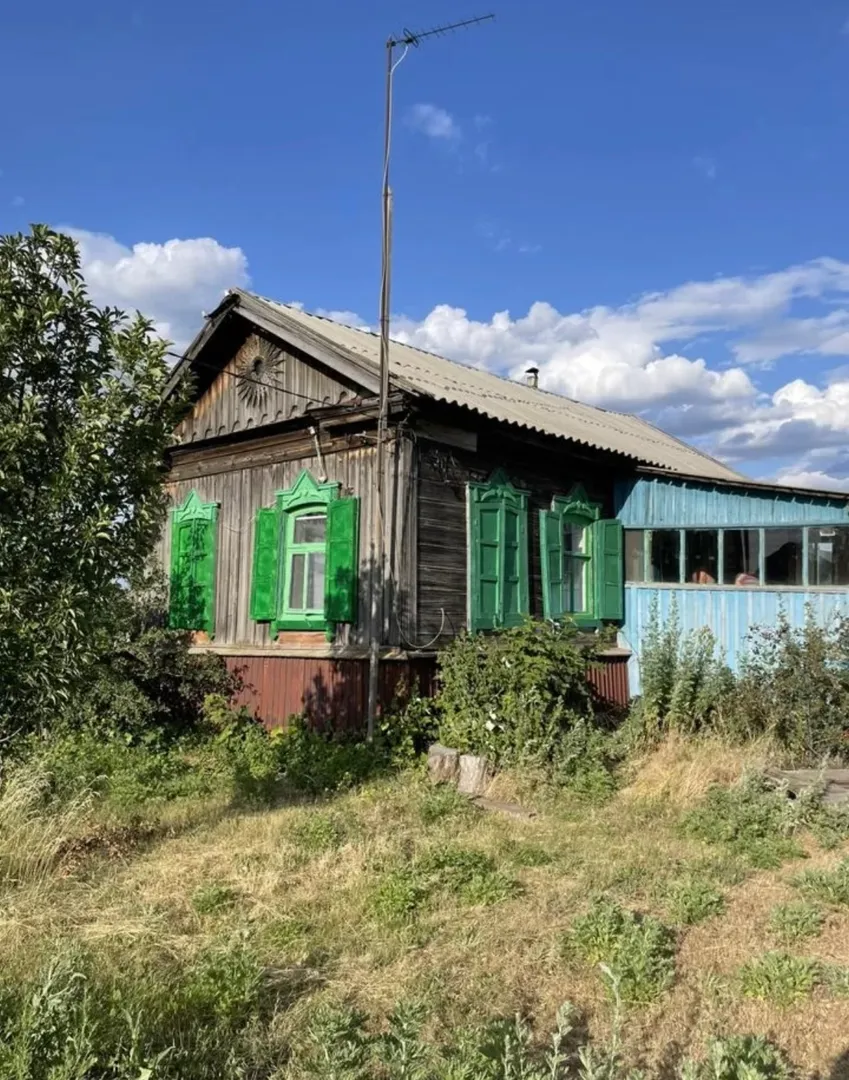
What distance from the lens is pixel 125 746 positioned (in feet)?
30.5

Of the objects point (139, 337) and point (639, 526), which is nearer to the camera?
point (139, 337)

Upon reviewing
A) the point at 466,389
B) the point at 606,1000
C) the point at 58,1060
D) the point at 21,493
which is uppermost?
the point at 466,389

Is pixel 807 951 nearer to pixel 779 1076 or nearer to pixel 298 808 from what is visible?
pixel 779 1076

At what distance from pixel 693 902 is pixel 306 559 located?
6.77 m

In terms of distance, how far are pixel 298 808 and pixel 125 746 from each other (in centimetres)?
284

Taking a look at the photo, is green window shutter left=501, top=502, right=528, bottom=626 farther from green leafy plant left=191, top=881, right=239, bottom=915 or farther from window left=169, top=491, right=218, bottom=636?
green leafy plant left=191, top=881, right=239, bottom=915

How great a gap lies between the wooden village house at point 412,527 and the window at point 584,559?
33 millimetres

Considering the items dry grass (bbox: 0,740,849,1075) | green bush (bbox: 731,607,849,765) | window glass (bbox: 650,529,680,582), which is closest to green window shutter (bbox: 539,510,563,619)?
window glass (bbox: 650,529,680,582)

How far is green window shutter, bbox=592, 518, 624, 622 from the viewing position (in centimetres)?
1222

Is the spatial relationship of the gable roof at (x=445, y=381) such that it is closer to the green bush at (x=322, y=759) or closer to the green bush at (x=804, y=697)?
the green bush at (x=804, y=697)

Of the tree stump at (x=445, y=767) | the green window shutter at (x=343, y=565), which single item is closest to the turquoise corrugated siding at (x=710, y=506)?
the green window shutter at (x=343, y=565)

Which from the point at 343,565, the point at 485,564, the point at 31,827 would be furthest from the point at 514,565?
the point at 31,827

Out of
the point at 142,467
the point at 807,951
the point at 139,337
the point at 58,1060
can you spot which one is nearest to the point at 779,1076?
the point at 807,951

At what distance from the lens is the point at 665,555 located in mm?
12266
